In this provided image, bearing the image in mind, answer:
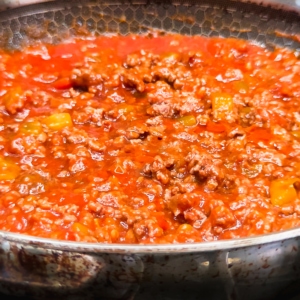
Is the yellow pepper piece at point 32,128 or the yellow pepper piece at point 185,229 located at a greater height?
the yellow pepper piece at point 185,229

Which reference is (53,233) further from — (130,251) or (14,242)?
(130,251)

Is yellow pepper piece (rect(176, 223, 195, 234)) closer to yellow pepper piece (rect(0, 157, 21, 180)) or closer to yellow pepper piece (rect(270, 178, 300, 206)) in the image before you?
yellow pepper piece (rect(270, 178, 300, 206))

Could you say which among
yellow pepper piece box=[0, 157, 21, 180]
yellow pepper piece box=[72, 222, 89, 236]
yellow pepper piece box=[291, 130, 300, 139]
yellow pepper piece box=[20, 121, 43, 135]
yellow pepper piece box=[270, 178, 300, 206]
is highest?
yellow pepper piece box=[291, 130, 300, 139]

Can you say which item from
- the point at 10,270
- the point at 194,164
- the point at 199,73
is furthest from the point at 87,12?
the point at 10,270

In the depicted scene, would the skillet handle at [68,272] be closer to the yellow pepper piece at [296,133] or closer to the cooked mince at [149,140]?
the cooked mince at [149,140]

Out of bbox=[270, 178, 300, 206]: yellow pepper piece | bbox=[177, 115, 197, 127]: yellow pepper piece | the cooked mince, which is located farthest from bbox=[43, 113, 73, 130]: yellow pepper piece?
bbox=[270, 178, 300, 206]: yellow pepper piece

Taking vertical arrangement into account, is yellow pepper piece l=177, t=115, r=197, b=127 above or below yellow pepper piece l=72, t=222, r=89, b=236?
above

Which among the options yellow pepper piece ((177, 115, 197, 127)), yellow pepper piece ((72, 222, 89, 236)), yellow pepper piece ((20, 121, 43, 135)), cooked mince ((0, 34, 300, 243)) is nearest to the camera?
Result: yellow pepper piece ((72, 222, 89, 236))

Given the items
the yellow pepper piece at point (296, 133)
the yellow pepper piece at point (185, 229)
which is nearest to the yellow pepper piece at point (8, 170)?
the yellow pepper piece at point (185, 229)
